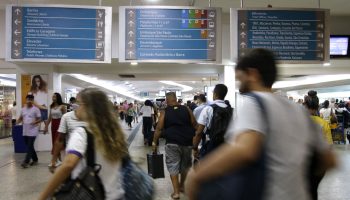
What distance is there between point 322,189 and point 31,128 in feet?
18.2

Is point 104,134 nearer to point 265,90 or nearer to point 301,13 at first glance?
point 265,90

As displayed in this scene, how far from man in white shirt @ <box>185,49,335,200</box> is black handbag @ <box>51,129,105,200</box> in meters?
0.75

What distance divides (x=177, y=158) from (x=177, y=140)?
0.27 metres

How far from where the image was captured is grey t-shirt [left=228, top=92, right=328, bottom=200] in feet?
4.51

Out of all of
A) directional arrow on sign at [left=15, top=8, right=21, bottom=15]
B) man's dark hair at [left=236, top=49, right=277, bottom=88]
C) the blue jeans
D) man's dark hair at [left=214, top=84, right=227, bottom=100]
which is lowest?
the blue jeans

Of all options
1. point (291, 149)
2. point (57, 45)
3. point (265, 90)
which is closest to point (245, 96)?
point (265, 90)

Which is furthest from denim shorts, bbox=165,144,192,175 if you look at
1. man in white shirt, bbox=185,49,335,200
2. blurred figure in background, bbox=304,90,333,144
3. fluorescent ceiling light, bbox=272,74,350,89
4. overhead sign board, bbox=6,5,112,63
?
fluorescent ceiling light, bbox=272,74,350,89

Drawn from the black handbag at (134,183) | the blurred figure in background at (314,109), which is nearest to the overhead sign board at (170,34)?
the blurred figure in background at (314,109)

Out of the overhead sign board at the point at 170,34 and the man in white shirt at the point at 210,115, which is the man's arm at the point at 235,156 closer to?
the man in white shirt at the point at 210,115

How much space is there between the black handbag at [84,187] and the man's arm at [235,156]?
2.79 ft

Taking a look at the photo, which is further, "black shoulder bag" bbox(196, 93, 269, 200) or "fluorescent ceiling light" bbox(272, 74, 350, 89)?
"fluorescent ceiling light" bbox(272, 74, 350, 89)

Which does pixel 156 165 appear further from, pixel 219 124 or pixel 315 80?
pixel 315 80

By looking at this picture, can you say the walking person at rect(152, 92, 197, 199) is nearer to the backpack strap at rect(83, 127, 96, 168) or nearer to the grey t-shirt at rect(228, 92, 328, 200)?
the backpack strap at rect(83, 127, 96, 168)

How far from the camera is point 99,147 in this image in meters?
2.11
